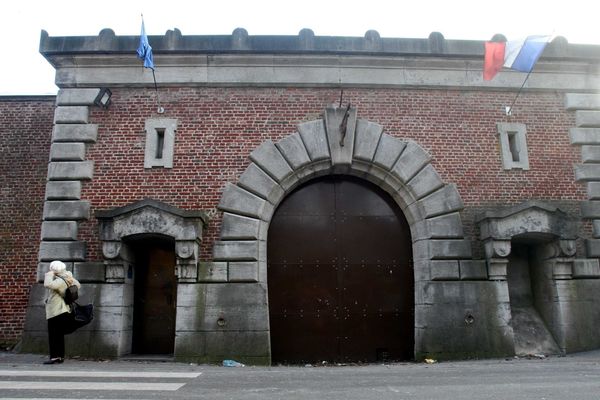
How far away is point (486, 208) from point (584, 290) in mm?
2656

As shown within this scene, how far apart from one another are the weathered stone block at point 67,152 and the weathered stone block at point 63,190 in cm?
54

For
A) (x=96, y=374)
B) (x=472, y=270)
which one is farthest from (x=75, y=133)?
(x=472, y=270)

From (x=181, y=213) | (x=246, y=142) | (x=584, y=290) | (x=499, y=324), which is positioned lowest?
(x=499, y=324)

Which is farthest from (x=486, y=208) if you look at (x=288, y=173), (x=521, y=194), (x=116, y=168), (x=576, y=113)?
(x=116, y=168)

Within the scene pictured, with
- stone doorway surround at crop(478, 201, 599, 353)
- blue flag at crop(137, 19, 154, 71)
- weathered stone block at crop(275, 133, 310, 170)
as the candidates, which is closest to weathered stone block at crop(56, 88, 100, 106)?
blue flag at crop(137, 19, 154, 71)

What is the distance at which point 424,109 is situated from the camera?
11.3 metres

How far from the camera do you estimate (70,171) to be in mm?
10555

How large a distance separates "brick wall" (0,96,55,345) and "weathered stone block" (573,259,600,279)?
39.4 feet

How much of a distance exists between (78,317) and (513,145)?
9875 millimetres

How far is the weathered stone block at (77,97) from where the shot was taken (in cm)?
1095

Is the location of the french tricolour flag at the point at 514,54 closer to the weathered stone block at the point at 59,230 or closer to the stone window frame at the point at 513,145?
the stone window frame at the point at 513,145

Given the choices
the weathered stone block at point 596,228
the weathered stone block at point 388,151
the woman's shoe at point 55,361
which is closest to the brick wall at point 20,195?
the woman's shoe at point 55,361

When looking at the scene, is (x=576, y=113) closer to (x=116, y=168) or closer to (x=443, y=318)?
(x=443, y=318)

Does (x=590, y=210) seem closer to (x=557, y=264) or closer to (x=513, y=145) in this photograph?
(x=557, y=264)
